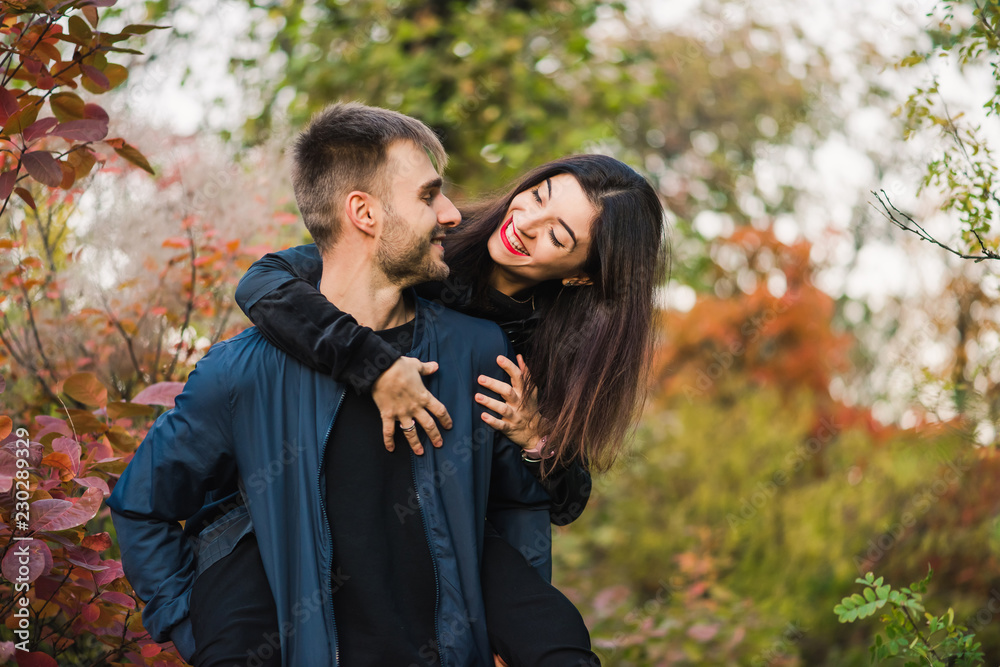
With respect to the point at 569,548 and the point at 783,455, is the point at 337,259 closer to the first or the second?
the point at 569,548

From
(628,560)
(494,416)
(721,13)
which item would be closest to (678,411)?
(628,560)

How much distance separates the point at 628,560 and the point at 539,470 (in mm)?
3763

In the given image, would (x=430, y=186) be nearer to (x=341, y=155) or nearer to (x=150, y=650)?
(x=341, y=155)

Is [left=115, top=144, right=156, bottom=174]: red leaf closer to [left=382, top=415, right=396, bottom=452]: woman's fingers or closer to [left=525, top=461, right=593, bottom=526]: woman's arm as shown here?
[left=382, top=415, right=396, bottom=452]: woman's fingers

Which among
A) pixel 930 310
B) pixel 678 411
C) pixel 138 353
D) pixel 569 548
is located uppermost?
pixel 138 353

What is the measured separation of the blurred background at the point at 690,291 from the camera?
3.07 meters

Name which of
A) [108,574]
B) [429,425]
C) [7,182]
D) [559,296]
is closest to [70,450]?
[108,574]

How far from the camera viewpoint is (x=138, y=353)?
10.0 ft

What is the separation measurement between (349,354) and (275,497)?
36 cm

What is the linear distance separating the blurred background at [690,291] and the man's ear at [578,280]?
0.29 metres

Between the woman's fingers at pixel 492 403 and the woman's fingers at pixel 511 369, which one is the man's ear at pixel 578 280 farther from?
the woman's fingers at pixel 492 403

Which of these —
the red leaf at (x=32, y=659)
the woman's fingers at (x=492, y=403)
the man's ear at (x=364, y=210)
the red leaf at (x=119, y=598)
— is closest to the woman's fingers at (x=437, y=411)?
the woman's fingers at (x=492, y=403)

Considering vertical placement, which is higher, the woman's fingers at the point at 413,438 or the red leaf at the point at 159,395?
the woman's fingers at the point at 413,438

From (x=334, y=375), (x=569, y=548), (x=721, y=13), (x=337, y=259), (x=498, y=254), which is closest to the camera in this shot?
(x=334, y=375)
